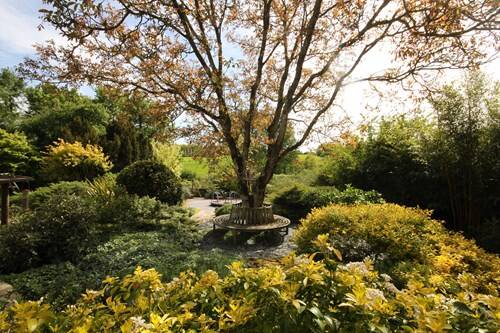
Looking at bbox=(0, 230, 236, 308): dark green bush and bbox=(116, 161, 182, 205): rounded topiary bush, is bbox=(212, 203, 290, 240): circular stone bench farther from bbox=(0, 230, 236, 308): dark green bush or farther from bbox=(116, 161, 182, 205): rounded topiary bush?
bbox=(116, 161, 182, 205): rounded topiary bush

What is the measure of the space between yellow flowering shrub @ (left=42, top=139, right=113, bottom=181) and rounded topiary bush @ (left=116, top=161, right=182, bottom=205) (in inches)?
150

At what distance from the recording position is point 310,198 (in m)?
8.20

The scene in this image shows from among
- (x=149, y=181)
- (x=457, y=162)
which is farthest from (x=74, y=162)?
(x=457, y=162)

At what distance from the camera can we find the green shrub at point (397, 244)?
143 inches

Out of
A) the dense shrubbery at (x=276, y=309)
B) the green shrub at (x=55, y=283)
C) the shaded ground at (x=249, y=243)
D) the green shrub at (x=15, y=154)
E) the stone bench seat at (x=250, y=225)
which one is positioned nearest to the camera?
the dense shrubbery at (x=276, y=309)

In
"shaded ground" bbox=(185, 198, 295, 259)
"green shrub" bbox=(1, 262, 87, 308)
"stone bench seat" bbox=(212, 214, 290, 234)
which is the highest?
"stone bench seat" bbox=(212, 214, 290, 234)

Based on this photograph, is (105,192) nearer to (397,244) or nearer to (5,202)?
(5,202)

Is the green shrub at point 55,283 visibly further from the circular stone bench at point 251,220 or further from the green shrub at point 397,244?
the circular stone bench at point 251,220

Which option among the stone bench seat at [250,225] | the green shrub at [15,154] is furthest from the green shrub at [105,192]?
the green shrub at [15,154]

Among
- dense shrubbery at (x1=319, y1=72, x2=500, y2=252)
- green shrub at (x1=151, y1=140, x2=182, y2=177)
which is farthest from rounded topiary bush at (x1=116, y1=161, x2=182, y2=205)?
green shrub at (x1=151, y1=140, x2=182, y2=177)

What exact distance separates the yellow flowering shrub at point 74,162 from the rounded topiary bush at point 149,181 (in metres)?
3.80

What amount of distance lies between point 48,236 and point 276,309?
14.9 feet

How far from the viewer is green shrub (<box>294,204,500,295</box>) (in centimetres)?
363

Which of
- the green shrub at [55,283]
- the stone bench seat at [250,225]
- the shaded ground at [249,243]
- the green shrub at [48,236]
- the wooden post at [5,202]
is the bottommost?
the shaded ground at [249,243]
